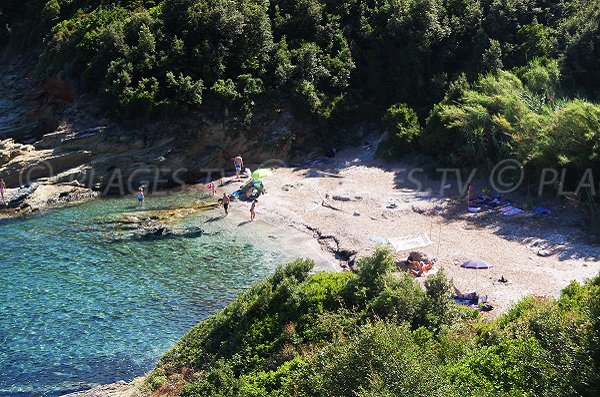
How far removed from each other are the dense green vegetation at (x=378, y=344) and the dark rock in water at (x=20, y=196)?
19899 mm

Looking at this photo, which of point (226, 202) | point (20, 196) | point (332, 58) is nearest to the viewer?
point (226, 202)

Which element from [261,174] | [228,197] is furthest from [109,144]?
[261,174]

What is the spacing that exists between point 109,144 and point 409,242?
20867mm

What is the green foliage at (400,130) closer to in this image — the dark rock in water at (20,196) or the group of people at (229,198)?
the group of people at (229,198)

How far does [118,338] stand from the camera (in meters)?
20.3

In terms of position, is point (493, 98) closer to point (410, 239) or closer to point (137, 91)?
point (410, 239)

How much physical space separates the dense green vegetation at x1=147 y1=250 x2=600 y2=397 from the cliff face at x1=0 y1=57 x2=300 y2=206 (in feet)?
67.2

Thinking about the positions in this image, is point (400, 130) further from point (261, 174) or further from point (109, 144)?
point (109, 144)

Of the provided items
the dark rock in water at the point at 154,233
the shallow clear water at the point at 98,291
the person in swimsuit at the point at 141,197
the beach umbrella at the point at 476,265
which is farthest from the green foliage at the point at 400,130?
the person in swimsuit at the point at 141,197

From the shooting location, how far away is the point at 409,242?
26328 mm

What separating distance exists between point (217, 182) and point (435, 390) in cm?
2844

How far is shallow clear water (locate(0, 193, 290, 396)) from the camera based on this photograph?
18.8 m

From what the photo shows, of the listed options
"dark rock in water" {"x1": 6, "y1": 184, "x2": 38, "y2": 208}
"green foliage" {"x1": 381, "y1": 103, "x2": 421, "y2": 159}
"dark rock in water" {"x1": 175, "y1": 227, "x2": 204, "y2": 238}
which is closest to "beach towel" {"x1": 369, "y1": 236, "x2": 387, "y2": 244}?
"dark rock in water" {"x1": 175, "y1": 227, "x2": 204, "y2": 238}

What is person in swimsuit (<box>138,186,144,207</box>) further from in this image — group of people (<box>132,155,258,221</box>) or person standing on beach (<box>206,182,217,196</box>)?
person standing on beach (<box>206,182,217,196</box>)
